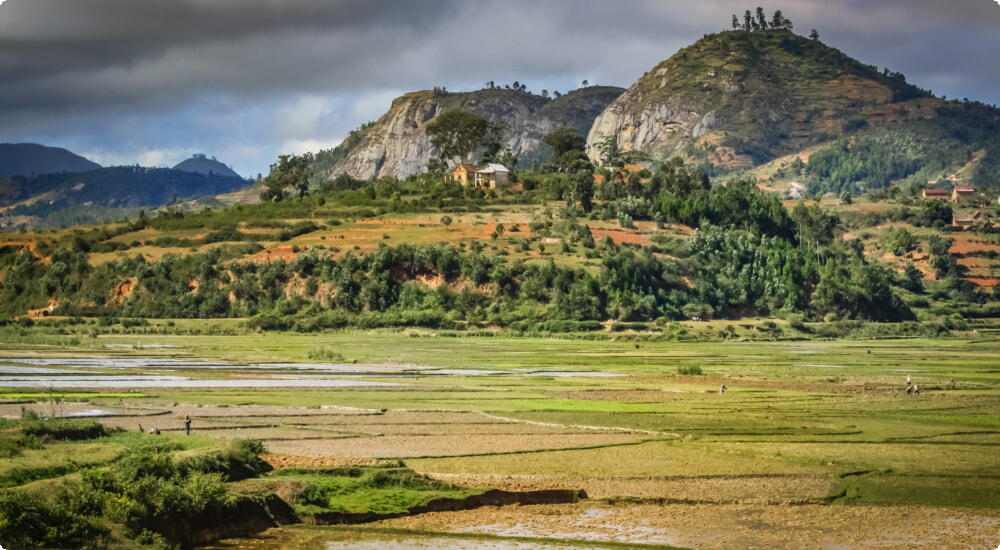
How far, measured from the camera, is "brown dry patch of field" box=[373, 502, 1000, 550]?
24.3 metres

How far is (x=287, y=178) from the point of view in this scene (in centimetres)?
15275

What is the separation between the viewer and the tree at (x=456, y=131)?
147500 mm

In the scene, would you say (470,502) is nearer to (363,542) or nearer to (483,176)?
(363,542)

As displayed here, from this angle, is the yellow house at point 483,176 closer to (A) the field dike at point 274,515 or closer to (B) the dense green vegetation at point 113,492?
(A) the field dike at point 274,515

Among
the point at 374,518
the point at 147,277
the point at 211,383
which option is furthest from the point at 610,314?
the point at 374,518

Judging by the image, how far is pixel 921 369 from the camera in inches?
2623

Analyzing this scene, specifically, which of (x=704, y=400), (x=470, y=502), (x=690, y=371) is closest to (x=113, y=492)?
(x=470, y=502)

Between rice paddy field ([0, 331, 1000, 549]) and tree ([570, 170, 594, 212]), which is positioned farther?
tree ([570, 170, 594, 212])

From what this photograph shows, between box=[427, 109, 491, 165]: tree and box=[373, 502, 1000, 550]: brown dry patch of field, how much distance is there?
121m

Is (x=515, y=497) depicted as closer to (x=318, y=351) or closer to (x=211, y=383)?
(x=211, y=383)

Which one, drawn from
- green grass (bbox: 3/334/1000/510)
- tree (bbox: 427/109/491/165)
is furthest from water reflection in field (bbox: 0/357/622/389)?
tree (bbox: 427/109/491/165)

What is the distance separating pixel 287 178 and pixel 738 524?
13288 cm

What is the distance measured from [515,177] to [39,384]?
105 m

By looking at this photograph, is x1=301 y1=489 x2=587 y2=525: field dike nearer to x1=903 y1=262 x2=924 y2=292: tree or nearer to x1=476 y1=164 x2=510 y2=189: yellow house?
x1=903 y1=262 x2=924 y2=292: tree
